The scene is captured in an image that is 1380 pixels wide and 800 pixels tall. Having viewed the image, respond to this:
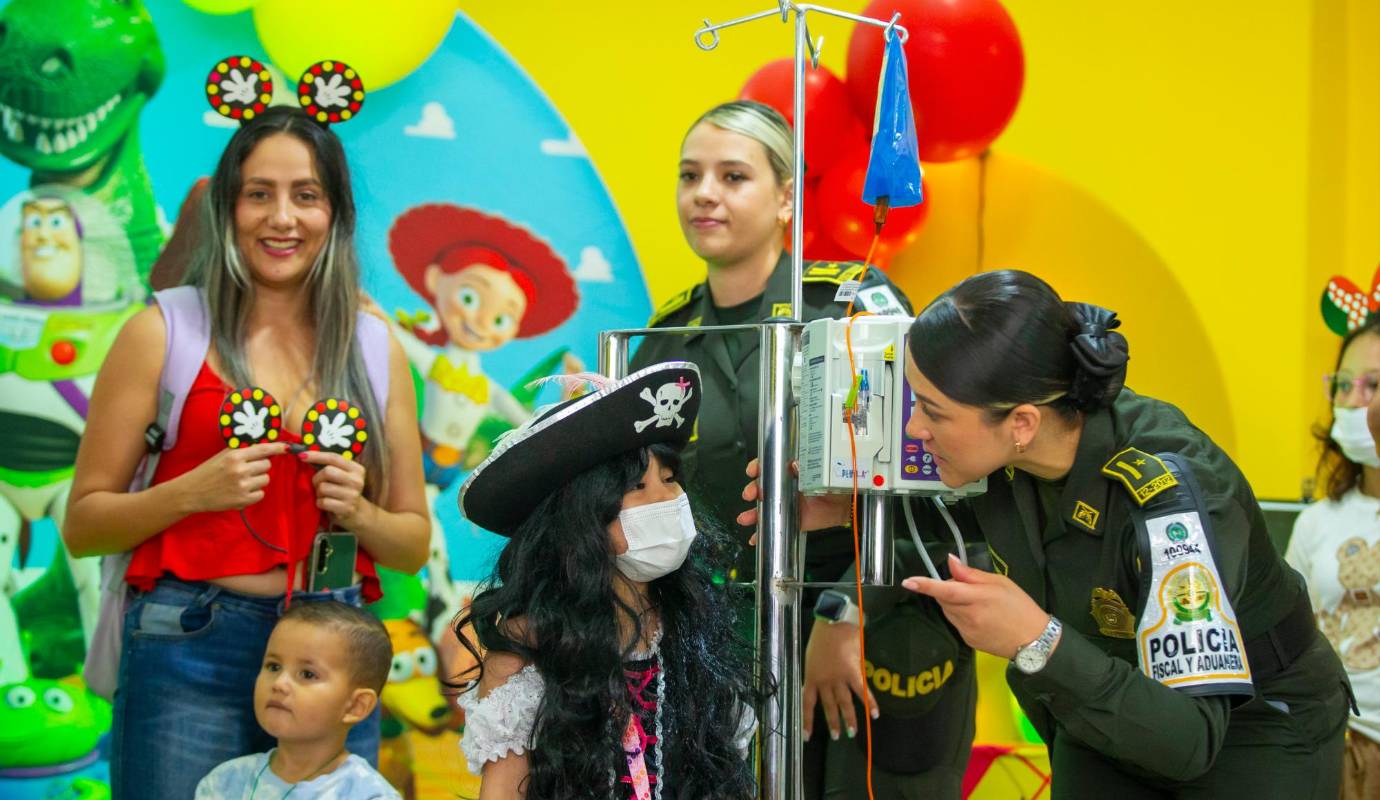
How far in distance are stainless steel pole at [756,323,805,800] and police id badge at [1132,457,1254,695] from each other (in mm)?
585

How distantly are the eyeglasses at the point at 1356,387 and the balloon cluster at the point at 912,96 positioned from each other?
1332 mm

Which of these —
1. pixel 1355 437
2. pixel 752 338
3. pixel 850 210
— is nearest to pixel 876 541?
pixel 752 338

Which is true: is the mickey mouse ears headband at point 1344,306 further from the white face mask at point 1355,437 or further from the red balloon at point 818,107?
the red balloon at point 818,107

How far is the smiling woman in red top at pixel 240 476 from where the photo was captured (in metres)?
2.49

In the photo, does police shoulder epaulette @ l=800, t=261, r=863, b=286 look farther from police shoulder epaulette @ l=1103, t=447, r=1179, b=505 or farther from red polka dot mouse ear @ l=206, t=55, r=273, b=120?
red polka dot mouse ear @ l=206, t=55, r=273, b=120

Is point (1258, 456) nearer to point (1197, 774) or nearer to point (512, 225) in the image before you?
point (512, 225)

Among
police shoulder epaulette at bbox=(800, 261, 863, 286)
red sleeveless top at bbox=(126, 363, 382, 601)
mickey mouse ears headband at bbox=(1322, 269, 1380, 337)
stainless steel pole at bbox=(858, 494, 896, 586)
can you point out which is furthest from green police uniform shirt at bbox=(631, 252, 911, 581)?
mickey mouse ears headband at bbox=(1322, 269, 1380, 337)

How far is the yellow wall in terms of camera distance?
468cm

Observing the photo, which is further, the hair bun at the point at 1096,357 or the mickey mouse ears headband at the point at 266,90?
the mickey mouse ears headband at the point at 266,90

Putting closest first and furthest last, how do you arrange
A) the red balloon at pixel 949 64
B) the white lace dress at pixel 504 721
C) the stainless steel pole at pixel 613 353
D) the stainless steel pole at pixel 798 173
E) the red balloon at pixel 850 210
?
the white lace dress at pixel 504 721, the stainless steel pole at pixel 798 173, the stainless steel pole at pixel 613 353, the red balloon at pixel 949 64, the red balloon at pixel 850 210

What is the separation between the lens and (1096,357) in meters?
2.07

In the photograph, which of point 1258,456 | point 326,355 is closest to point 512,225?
point 326,355

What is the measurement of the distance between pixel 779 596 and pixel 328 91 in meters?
1.42

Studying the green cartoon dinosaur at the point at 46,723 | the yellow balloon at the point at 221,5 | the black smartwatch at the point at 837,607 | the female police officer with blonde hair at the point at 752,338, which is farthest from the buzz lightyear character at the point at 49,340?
the black smartwatch at the point at 837,607
